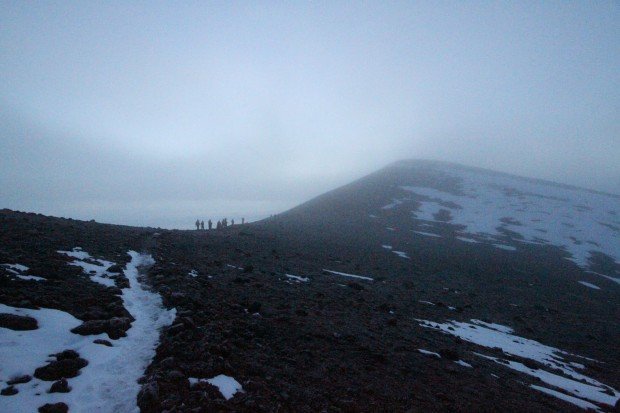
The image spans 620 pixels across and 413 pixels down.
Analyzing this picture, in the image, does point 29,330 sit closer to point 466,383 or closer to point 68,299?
point 68,299

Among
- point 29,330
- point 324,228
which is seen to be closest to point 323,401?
point 29,330

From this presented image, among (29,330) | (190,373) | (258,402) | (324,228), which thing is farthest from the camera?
(324,228)

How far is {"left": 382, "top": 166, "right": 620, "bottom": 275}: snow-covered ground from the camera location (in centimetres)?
7000

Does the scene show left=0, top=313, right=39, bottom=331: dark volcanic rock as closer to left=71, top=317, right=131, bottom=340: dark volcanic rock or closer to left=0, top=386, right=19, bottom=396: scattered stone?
left=71, top=317, right=131, bottom=340: dark volcanic rock

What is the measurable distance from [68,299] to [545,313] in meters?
35.6

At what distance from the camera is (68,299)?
1152 centimetres

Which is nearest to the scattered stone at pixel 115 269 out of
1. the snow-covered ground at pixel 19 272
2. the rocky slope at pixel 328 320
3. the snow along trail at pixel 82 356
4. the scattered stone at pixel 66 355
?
the rocky slope at pixel 328 320

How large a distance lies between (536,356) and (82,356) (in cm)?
2065

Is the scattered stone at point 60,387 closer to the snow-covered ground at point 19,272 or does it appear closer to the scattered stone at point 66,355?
the scattered stone at point 66,355

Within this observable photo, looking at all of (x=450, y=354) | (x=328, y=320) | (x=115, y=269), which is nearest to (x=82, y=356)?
(x=115, y=269)

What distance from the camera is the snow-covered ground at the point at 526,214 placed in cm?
7000

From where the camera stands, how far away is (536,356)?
17203 mm

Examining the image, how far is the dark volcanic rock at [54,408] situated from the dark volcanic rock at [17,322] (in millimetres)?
3657

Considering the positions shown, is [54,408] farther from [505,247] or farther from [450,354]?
[505,247]
